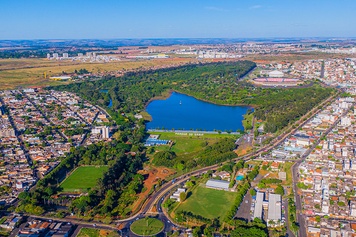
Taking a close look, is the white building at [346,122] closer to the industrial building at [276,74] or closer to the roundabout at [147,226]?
the roundabout at [147,226]

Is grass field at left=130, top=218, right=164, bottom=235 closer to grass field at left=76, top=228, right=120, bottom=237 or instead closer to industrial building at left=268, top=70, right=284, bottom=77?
grass field at left=76, top=228, right=120, bottom=237

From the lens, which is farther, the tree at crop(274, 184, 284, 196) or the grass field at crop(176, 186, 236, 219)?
the tree at crop(274, 184, 284, 196)

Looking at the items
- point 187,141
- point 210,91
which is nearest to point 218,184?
point 187,141

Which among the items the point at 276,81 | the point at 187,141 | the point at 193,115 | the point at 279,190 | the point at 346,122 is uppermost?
the point at 276,81

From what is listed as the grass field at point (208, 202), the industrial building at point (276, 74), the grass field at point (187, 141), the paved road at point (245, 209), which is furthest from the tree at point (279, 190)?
the industrial building at point (276, 74)

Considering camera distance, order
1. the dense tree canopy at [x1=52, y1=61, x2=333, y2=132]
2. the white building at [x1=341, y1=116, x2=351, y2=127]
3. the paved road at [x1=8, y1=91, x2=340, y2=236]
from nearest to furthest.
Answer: the paved road at [x1=8, y1=91, x2=340, y2=236]
the white building at [x1=341, y1=116, x2=351, y2=127]
the dense tree canopy at [x1=52, y1=61, x2=333, y2=132]

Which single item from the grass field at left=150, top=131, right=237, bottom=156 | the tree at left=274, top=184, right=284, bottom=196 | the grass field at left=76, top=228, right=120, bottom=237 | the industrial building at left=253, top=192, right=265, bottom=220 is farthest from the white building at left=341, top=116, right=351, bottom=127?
the grass field at left=76, top=228, right=120, bottom=237

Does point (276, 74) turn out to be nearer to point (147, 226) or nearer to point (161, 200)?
point (161, 200)

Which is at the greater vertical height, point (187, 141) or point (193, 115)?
point (187, 141)
